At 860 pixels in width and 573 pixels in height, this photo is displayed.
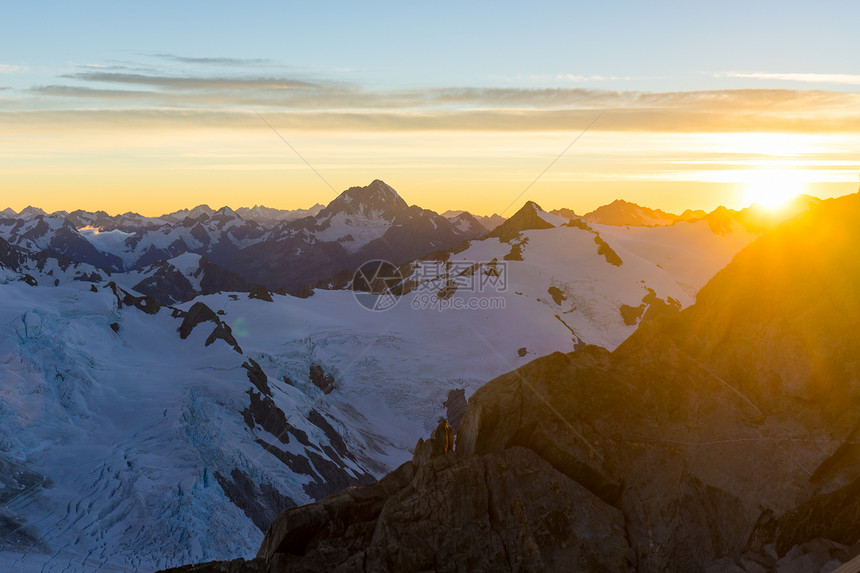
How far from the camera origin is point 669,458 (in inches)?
811

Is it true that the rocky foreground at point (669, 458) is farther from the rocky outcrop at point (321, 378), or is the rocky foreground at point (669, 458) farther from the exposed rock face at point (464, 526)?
the rocky outcrop at point (321, 378)

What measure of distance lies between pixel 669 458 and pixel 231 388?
5872 centimetres

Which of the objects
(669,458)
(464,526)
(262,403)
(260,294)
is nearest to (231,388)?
(262,403)

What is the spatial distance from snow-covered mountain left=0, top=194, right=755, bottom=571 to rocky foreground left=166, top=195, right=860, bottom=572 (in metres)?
32.6

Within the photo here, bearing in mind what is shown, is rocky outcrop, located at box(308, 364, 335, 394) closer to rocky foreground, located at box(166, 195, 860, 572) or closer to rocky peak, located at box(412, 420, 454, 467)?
rocky peak, located at box(412, 420, 454, 467)

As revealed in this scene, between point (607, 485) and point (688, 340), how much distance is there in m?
6.03

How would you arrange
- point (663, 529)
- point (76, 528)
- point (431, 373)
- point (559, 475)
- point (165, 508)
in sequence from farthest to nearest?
point (431, 373) < point (165, 508) < point (76, 528) < point (559, 475) < point (663, 529)

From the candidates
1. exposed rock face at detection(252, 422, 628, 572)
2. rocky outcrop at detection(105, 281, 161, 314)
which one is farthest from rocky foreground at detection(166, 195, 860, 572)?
rocky outcrop at detection(105, 281, 161, 314)

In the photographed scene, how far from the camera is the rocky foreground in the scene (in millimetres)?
18453

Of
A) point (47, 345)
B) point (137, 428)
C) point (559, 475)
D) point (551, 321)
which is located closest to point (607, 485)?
point (559, 475)

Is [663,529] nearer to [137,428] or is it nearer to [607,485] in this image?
[607,485]

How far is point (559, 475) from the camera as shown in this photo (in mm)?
20781

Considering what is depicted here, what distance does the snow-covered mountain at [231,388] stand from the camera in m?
49.4

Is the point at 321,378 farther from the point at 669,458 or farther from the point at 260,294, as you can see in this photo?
the point at 669,458
